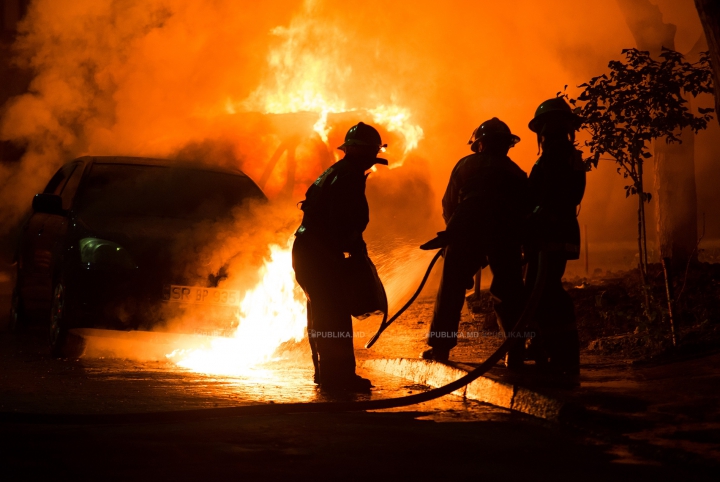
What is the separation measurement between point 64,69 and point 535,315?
1009 centimetres

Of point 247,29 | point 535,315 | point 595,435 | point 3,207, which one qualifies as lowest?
point 595,435

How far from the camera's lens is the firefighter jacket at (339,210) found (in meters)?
6.49

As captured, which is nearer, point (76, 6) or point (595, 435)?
point (595, 435)

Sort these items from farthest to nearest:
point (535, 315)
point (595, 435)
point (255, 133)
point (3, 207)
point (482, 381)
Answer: point (3, 207), point (255, 133), point (535, 315), point (482, 381), point (595, 435)

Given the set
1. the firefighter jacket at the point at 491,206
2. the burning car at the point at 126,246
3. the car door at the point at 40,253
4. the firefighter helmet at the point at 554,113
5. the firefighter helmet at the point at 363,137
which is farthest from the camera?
the car door at the point at 40,253

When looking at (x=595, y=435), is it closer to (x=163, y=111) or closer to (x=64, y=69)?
(x=163, y=111)

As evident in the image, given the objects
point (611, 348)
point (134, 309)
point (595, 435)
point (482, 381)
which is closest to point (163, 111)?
point (134, 309)

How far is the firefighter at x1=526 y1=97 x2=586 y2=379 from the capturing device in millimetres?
6648

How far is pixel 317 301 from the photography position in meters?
6.57

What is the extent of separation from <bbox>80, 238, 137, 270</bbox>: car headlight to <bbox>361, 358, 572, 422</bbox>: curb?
86.4 inches

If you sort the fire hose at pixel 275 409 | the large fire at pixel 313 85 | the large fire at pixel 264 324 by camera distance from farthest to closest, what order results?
the large fire at pixel 313 85 → the large fire at pixel 264 324 → the fire hose at pixel 275 409

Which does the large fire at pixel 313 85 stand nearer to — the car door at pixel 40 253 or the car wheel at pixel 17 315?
the car door at pixel 40 253

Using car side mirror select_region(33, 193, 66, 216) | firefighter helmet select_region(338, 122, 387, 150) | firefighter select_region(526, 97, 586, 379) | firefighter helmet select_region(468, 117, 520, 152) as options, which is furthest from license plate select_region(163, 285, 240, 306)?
firefighter select_region(526, 97, 586, 379)

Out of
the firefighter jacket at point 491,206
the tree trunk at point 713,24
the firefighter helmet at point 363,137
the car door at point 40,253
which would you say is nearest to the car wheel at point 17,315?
the car door at point 40,253
